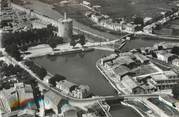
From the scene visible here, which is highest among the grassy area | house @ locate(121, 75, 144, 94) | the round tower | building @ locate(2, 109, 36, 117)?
the round tower

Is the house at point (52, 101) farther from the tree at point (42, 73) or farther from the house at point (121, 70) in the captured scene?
the house at point (121, 70)

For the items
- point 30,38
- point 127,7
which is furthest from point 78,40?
point 127,7

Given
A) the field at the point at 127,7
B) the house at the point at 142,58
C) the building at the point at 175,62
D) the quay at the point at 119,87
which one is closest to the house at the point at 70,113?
the quay at the point at 119,87

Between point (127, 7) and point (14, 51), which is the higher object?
point (127, 7)

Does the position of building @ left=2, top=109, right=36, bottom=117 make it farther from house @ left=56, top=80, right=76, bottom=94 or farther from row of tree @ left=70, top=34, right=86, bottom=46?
row of tree @ left=70, top=34, right=86, bottom=46

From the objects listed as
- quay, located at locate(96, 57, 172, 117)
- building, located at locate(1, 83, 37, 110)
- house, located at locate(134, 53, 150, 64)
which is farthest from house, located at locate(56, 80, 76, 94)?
house, located at locate(134, 53, 150, 64)

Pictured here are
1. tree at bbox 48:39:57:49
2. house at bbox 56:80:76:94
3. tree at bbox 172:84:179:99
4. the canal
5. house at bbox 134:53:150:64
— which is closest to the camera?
the canal

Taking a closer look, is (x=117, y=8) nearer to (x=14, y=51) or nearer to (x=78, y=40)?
(x=78, y=40)

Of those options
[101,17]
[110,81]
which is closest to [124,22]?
[101,17]

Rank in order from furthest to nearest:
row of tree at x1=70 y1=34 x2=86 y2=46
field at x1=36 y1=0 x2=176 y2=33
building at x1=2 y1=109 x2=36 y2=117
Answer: field at x1=36 y1=0 x2=176 y2=33 → row of tree at x1=70 y1=34 x2=86 y2=46 → building at x1=2 y1=109 x2=36 y2=117
